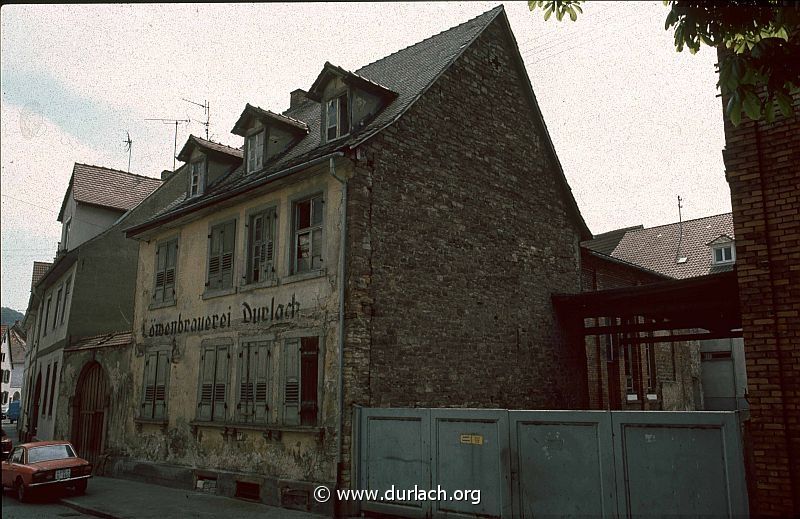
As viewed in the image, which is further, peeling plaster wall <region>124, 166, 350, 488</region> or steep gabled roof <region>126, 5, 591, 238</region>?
steep gabled roof <region>126, 5, 591, 238</region>

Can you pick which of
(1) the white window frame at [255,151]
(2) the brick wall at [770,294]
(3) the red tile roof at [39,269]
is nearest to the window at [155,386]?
(1) the white window frame at [255,151]

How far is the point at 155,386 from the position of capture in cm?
1703

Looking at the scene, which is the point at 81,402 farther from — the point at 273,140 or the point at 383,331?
the point at 383,331

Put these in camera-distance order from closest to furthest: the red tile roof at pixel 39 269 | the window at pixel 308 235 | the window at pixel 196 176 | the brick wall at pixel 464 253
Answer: the brick wall at pixel 464 253 → the window at pixel 308 235 → the window at pixel 196 176 → the red tile roof at pixel 39 269

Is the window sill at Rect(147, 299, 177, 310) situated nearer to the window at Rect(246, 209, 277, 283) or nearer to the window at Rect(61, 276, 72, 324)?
the window at Rect(246, 209, 277, 283)

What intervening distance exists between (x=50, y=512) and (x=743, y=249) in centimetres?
1305

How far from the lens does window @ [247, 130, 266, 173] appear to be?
16430mm

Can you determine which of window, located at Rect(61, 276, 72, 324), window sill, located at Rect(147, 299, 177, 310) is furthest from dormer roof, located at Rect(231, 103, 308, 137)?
window, located at Rect(61, 276, 72, 324)

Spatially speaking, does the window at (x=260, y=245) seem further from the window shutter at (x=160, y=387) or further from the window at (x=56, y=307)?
the window at (x=56, y=307)

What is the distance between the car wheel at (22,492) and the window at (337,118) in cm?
1008

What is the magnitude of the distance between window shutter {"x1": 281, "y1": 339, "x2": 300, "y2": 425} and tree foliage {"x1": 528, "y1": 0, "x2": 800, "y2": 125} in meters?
9.39

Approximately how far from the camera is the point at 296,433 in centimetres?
1255

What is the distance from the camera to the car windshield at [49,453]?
48.8ft

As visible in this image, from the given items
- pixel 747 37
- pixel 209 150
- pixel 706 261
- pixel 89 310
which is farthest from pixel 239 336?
pixel 706 261
